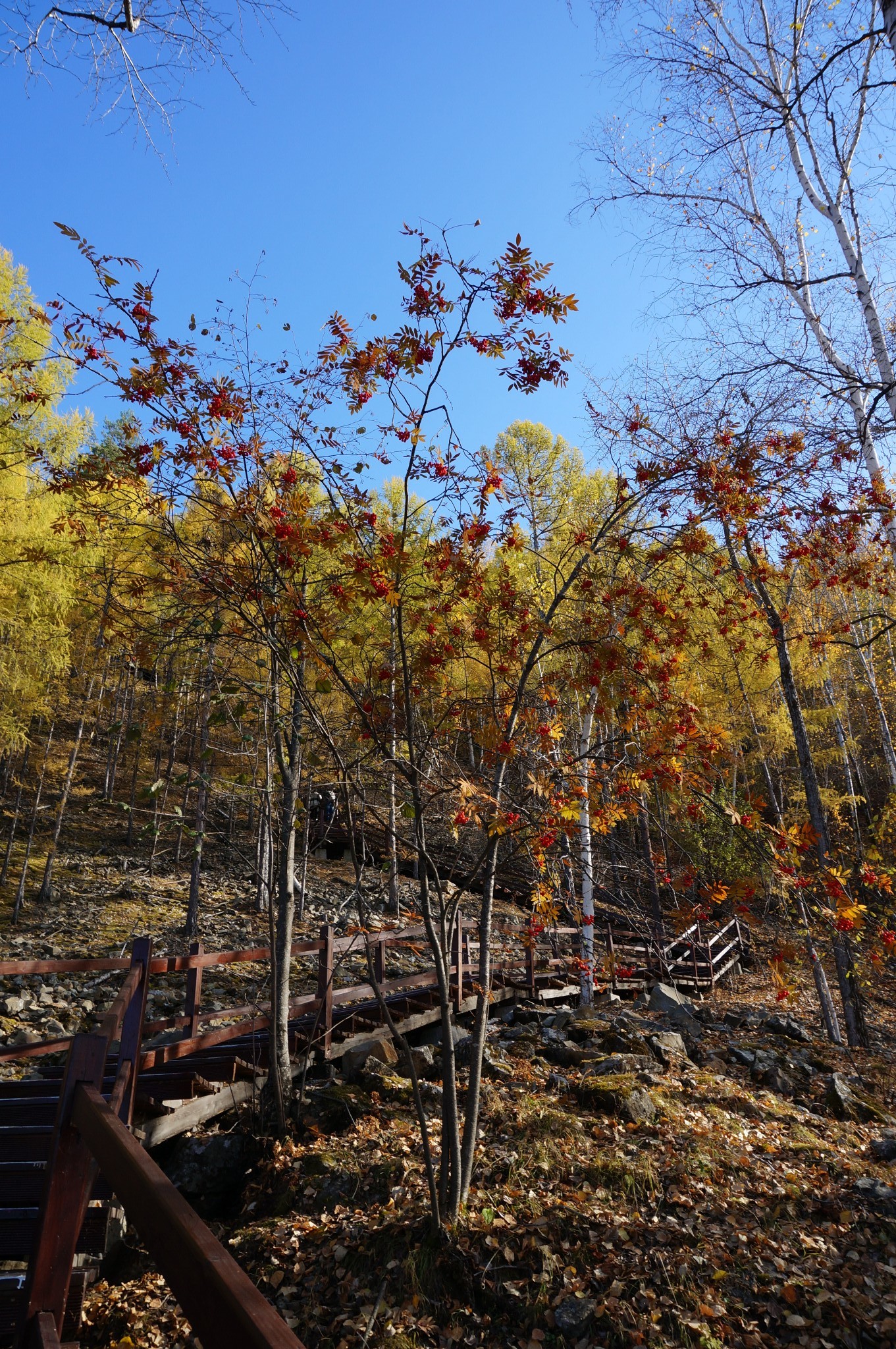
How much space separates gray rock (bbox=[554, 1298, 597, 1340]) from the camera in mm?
3576

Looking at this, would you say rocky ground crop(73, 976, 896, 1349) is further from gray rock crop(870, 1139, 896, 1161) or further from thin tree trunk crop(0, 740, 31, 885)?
thin tree trunk crop(0, 740, 31, 885)

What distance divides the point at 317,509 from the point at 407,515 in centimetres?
138

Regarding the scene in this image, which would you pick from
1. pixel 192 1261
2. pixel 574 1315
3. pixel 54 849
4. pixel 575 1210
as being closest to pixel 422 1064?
pixel 575 1210

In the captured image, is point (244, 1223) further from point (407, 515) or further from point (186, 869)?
point (186, 869)

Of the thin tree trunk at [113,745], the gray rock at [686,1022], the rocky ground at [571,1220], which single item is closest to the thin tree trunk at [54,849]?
the thin tree trunk at [113,745]

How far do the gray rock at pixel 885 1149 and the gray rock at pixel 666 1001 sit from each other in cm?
545

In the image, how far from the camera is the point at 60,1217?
1.92 metres

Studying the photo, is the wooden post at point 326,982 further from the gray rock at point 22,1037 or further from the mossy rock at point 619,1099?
the gray rock at point 22,1037

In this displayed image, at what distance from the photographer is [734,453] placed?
17.8ft

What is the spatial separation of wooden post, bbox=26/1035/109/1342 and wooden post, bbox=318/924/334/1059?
16.9 ft

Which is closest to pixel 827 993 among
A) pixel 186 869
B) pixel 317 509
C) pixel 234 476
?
pixel 317 509

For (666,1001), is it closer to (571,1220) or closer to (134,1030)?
(571,1220)

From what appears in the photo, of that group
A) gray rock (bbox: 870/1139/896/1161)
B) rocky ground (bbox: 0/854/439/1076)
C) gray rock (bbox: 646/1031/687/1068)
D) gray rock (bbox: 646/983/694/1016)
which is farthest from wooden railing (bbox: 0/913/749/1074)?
gray rock (bbox: 870/1139/896/1161)

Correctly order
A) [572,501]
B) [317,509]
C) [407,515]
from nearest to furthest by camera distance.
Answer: [407,515] < [317,509] < [572,501]
